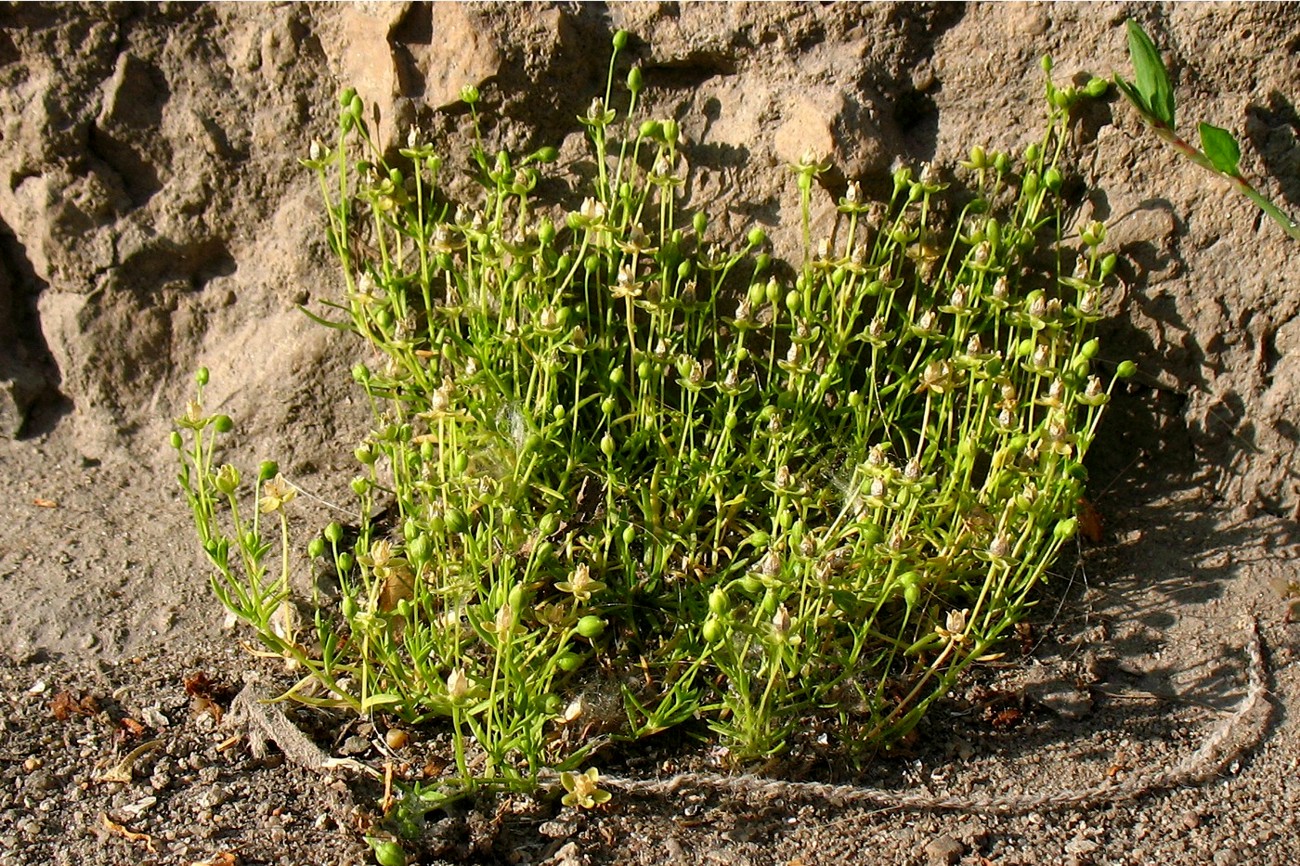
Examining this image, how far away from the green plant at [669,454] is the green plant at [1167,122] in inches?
4.2

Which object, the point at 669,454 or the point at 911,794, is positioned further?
the point at 669,454

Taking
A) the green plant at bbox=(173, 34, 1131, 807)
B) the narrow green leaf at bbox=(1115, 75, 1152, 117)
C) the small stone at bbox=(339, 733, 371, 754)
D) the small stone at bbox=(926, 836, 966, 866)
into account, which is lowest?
the small stone at bbox=(926, 836, 966, 866)

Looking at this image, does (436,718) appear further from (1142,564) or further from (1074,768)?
(1142,564)

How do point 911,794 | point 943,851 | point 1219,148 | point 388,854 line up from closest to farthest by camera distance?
point 388,854 < point 943,851 < point 911,794 < point 1219,148

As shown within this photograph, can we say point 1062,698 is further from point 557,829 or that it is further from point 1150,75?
point 1150,75

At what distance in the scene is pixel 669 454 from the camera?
256 cm

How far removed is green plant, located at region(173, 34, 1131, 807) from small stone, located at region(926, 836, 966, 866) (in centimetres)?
22

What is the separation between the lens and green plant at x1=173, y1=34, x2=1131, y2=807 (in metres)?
2.23

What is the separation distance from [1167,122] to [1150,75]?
107mm

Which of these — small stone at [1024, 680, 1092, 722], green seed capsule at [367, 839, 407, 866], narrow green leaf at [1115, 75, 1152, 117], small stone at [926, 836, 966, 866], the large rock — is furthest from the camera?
the large rock

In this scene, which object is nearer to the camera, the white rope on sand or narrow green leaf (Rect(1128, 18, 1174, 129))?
the white rope on sand

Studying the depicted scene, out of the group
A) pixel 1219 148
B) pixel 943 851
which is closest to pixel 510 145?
pixel 1219 148

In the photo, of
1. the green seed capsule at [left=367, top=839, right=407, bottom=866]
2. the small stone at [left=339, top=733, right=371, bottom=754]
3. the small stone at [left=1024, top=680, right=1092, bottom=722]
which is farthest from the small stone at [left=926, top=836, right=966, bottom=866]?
the small stone at [left=339, top=733, right=371, bottom=754]

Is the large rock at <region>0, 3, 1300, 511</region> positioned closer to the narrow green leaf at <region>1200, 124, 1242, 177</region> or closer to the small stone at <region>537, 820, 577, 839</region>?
the narrow green leaf at <region>1200, 124, 1242, 177</region>
